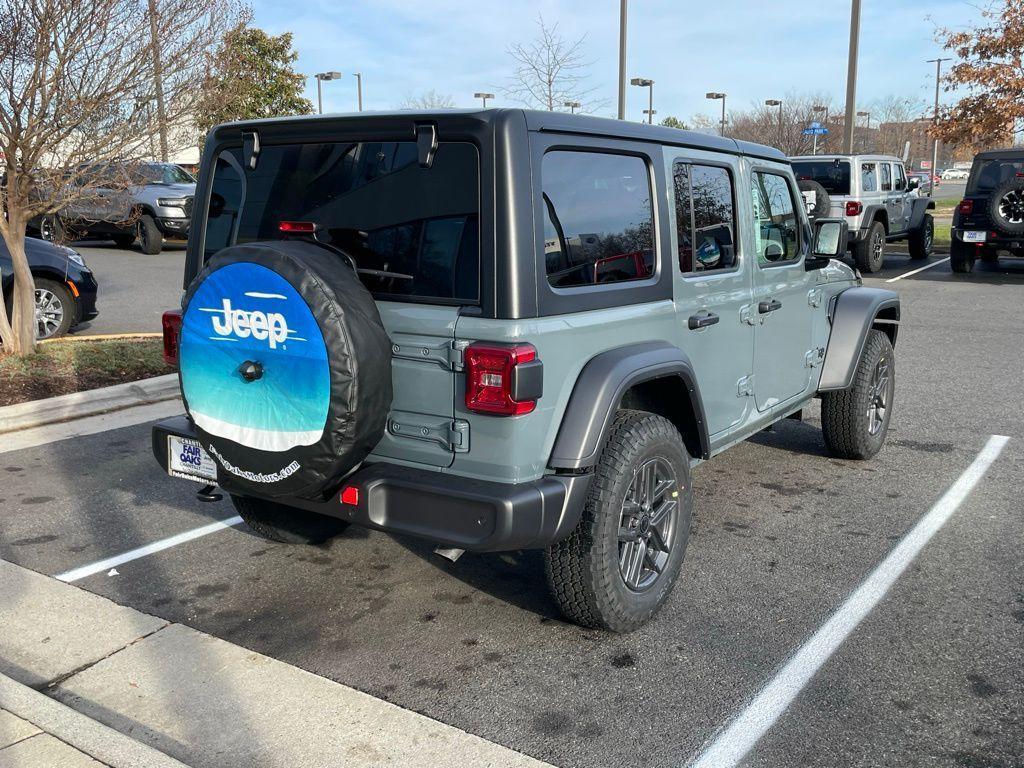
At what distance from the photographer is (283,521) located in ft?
14.5

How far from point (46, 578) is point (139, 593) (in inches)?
18.0

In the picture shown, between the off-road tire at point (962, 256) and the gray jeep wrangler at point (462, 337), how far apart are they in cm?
1383

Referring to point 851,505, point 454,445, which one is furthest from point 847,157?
point 454,445

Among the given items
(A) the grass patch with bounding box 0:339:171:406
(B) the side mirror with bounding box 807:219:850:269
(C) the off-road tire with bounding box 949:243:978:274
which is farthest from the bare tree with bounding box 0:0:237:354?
(C) the off-road tire with bounding box 949:243:978:274

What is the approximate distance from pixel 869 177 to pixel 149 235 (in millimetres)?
12804

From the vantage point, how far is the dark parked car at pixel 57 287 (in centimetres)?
940

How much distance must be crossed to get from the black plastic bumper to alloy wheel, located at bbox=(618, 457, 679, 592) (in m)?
0.37

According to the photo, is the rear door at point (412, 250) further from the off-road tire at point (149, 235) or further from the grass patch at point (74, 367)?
the off-road tire at point (149, 235)

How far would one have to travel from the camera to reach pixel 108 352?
26.9 feet

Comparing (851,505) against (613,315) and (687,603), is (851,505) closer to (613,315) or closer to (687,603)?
(687,603)

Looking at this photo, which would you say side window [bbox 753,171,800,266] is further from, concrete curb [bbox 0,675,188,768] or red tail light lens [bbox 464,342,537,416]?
concrete curb [bbox 0,675,188,768]

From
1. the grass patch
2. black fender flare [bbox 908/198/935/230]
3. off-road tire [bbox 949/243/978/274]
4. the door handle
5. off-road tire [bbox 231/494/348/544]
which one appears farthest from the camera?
black fender flare [bbox 908/198/935/230]

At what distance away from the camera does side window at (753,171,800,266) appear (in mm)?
4789

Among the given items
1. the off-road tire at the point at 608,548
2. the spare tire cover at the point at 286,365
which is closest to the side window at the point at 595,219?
the off-road tire at the point at 608,548
